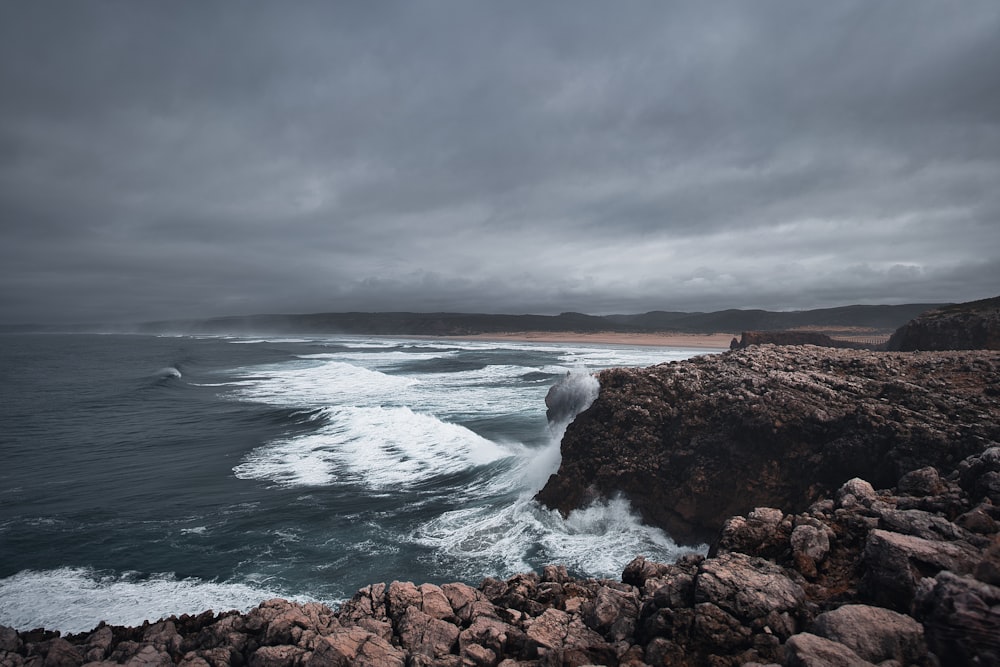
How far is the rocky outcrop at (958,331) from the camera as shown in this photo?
1650cm

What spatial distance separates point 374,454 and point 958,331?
2226 cm

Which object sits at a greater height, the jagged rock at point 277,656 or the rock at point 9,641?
the jagged rock at point 277,656

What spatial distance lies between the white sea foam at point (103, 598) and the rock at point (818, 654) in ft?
25.3

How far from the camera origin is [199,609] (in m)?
8.00

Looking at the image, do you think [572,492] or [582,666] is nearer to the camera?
[582,666]

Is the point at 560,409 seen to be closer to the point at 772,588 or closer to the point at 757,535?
the point at 757,535

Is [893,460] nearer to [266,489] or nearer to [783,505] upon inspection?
[783,505]

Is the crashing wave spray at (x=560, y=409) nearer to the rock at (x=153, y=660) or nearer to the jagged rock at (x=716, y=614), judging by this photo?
the jagged rock at (x=716, y=614)

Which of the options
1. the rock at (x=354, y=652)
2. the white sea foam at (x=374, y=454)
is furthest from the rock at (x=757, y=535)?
the white sea foam at (x=374, y=454)

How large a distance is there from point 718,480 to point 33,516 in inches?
668

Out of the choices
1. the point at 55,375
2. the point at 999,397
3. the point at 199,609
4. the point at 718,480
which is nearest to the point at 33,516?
the point at 199,609

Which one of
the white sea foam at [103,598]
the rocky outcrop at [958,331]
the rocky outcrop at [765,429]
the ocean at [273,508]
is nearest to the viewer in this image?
the white sea foam at [103,598]

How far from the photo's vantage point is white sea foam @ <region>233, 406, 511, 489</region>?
48.7ft

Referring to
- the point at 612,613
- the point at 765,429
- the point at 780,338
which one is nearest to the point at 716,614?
the point at 612,613
